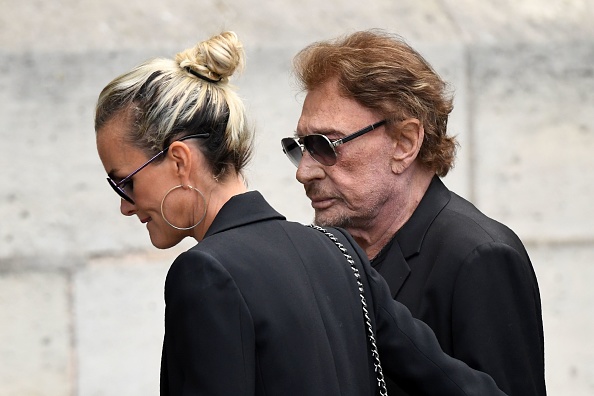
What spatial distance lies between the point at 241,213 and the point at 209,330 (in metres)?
0.29

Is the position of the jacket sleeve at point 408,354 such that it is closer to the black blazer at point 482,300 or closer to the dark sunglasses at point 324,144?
the black blazer at point 482,300

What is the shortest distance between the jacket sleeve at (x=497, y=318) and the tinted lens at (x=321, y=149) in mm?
459

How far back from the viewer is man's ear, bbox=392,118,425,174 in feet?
8.09

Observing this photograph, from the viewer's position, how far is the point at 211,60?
76.7 inches

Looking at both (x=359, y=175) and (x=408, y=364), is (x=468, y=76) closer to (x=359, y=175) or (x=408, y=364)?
(x=359, y=175)

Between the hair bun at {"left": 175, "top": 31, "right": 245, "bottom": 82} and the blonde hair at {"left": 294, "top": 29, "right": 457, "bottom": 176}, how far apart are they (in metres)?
0.51

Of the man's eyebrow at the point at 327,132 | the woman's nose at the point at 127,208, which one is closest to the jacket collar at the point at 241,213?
the woman's nose at the point at 127,208

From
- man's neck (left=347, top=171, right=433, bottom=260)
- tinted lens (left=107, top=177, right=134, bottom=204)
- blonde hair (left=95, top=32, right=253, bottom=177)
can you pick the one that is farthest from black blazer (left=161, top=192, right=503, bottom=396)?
man's neck (left=347, top=171, right=433, bottom=260)

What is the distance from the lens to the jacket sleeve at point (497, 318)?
2158 mm

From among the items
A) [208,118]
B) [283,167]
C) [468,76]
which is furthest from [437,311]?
[468,76]

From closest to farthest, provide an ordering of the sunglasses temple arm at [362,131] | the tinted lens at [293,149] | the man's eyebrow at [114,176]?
1. the man's eyebrow at [114,176]
2. the sunglasses temple arm at [362,131]
3. the tinted lens at [293,149]

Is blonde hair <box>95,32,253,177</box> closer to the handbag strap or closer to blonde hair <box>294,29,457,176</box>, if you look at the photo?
the handbag strap

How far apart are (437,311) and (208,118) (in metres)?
0.71

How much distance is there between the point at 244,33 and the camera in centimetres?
407
